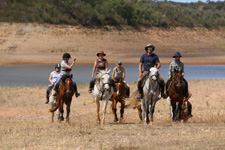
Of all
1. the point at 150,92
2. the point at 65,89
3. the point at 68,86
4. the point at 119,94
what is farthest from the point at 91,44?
the point at 150,92

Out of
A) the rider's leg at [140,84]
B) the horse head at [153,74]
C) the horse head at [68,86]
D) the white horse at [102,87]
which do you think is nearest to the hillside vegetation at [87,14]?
the horse head at [68,86]

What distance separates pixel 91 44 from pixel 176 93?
130 feet

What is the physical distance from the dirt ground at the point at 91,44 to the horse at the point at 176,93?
108 ft

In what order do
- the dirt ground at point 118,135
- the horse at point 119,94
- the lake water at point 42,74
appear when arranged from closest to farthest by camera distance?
the dirt ground at point 118,135 < the horse at point 119,94 < the lake water at point 42,74

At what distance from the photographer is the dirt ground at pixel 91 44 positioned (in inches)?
1893

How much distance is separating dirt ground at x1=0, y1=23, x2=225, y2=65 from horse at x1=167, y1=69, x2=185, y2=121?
108ft

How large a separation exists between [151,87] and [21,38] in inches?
1614

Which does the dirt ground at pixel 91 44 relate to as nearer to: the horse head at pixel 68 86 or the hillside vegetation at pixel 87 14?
the hillside vegetation at pixel 87 14

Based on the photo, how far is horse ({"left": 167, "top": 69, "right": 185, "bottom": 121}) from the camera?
13789mm

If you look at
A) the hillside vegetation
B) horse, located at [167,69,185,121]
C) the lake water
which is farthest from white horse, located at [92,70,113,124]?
the hillside vegetation

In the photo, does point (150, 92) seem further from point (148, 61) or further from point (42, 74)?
point (42, 74)

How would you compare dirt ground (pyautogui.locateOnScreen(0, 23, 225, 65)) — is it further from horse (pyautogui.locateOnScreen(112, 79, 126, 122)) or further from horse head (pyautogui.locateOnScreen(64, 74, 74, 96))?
horse head (pyautogui.locateOnScreen(64, 74, 74, 96))

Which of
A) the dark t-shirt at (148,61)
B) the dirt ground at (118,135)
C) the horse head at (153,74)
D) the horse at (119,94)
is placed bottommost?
the dirt ground at (118,135)

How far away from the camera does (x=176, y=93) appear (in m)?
13.9
